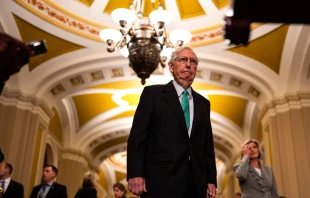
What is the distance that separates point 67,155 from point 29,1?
727cm

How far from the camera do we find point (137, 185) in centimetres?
247

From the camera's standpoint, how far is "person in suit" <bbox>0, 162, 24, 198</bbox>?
216 inches

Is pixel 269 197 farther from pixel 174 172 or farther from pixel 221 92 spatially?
pixel 221 92

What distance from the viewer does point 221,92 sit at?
1165 centimetres

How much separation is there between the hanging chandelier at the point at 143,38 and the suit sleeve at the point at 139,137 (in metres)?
3.27

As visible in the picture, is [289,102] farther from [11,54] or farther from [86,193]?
[11,54]

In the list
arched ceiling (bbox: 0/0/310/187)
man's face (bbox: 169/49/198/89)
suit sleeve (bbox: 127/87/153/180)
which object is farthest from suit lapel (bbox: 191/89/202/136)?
arched ceiling (bbox: 0/0/310/187)

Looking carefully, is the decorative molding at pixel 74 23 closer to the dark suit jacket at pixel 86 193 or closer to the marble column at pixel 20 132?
the marble column at pixel 20 132

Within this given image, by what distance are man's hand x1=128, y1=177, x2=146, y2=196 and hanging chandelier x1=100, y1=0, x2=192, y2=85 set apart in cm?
367

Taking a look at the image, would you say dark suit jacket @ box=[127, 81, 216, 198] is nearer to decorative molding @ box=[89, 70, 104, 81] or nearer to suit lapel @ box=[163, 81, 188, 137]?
suit lapel @ box=[163, 81, 188, 137]

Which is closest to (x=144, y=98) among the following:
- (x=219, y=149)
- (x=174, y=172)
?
(x=174, y=172)

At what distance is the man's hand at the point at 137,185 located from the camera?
2.46 meters

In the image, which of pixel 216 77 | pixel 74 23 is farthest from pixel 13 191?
pixel 216 77

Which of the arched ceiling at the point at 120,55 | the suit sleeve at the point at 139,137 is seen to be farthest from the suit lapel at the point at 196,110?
the arched ceiling at the point at 120,55
